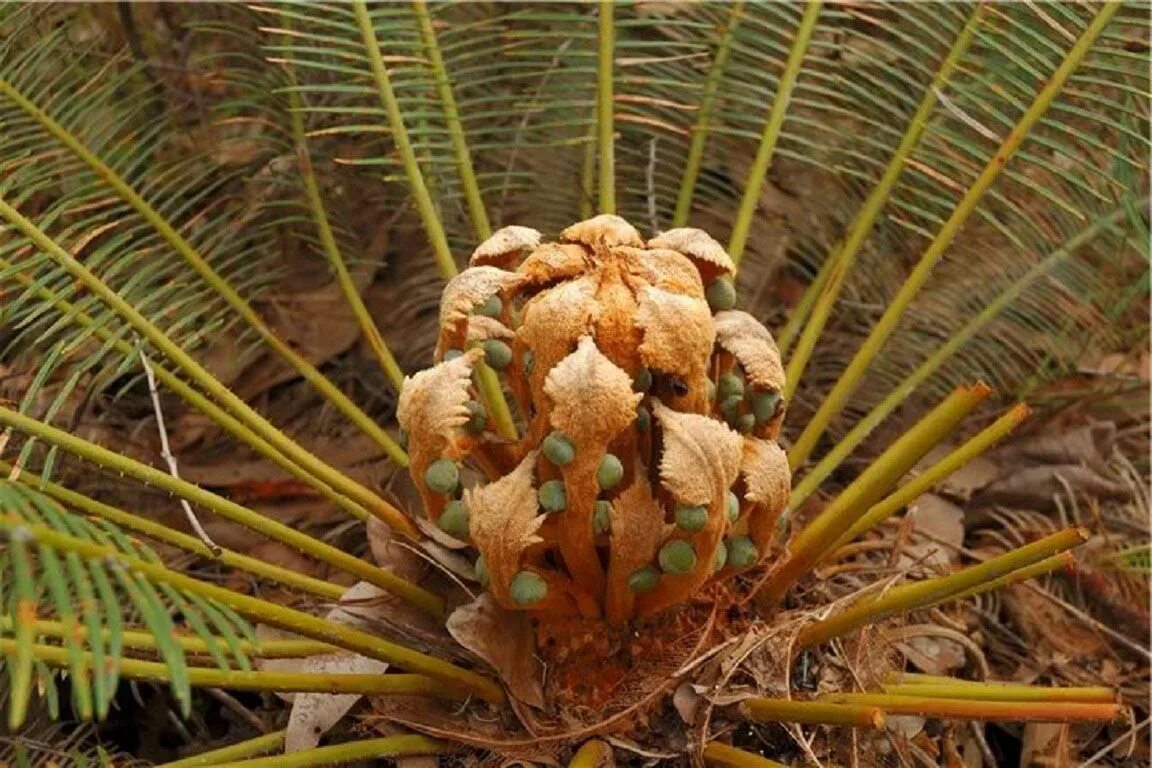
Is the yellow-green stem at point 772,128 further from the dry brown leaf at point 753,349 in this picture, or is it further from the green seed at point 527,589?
the green seed at point 527,589

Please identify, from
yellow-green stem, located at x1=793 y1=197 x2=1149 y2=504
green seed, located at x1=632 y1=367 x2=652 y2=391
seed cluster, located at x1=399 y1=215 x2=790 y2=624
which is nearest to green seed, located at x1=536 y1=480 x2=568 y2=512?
seed cluster, located at x1=399 y1=215 x2=790 y2=624

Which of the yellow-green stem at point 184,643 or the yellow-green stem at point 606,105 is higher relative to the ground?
the yellow-green stem at point 606,105

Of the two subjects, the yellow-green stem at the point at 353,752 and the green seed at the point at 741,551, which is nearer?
the yellow-green stem at the point at 353,752

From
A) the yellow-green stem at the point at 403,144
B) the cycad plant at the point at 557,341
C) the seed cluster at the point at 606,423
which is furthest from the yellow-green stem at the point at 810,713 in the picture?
the yellow-green stem at the point at 403,144

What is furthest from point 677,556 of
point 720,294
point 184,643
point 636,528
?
point 184,643

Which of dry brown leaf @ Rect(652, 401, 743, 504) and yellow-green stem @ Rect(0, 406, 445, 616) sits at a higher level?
dry brown leaf @ Rect(652, 401, 743, 504)

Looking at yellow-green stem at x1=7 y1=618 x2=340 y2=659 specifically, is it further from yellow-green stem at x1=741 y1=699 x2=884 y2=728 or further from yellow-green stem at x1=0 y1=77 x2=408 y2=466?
yellow-green stem at x1=741 y1=699 x2=884 y2=728

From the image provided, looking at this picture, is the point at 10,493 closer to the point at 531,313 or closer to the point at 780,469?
the point at 531,313
